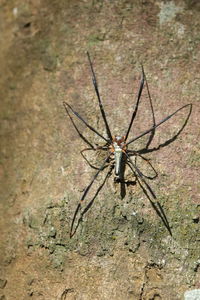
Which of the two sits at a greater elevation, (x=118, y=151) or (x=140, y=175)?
(x=118, y=151)

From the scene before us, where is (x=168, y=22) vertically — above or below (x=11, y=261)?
→ above

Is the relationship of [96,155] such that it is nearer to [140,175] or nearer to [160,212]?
[140,175]

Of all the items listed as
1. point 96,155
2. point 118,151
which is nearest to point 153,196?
point 118,151

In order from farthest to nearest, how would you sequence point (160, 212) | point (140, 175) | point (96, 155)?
1. point (96, 155)
2. point (140, 175)
3. point (160, 212)

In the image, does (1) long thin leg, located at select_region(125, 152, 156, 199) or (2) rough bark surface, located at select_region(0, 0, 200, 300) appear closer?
(2) rough bark surface, located at select_region(0, 0, 200, 300)

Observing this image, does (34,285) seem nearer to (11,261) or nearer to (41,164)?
(11,261)

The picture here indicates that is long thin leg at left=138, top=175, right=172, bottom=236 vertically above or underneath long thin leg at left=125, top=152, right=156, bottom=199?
underneath

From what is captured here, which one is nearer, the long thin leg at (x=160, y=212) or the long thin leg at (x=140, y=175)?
the long thin leg at (x=160, y=212)

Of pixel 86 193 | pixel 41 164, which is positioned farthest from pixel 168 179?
pixel 41 164
